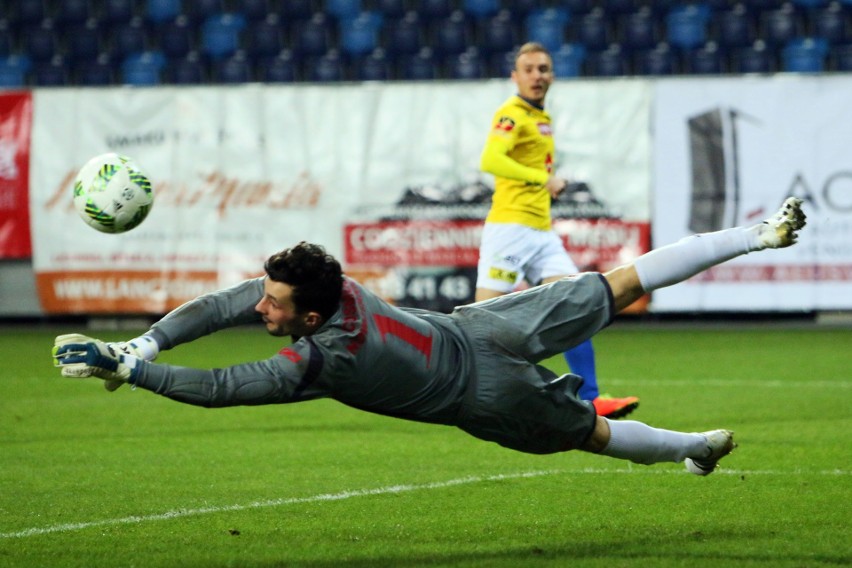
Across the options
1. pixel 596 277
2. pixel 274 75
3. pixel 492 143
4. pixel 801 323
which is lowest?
pixel 801 323

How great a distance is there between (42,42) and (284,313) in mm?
15982

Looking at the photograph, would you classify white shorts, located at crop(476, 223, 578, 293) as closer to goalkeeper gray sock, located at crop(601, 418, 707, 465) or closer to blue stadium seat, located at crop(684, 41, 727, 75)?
goalkeeper gray sock, located at crop(601, 418, 707, 465)

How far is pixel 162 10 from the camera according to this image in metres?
19.6

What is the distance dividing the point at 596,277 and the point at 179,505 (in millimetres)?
2103

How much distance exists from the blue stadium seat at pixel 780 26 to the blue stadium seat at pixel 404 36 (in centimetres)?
468

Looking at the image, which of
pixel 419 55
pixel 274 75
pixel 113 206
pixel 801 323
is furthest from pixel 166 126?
pixel 113 206

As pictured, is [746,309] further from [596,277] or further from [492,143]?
[596,277]

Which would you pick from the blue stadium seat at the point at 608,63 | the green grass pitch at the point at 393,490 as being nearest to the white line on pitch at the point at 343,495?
the green grass pitch at the point at 393,490

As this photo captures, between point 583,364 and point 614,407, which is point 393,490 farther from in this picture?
point 583,364

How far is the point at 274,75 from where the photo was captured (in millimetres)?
18750

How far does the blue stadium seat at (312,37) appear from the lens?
19062mm

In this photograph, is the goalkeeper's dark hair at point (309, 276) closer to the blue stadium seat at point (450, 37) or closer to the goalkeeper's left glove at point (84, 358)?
the goalkeeper's left glove at point (84, 358)

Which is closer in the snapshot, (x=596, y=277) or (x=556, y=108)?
(x=596, y=277)

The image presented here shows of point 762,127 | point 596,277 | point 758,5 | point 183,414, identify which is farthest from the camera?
point 758,5
